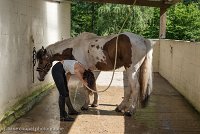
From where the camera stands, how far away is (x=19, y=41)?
666 cm

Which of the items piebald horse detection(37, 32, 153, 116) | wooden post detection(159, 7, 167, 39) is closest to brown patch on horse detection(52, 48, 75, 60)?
piebald horse detection(37, 32, 153, 116)

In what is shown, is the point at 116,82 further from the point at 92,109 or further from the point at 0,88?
the point at 0,88

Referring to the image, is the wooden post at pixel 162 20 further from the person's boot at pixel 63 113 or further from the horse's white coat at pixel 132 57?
the person's boot at pixel 63 113

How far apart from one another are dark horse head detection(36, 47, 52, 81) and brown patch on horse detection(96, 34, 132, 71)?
1174 millimetres

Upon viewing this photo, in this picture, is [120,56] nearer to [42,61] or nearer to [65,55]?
[65,55]

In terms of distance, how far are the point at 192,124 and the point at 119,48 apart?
73.7 inches

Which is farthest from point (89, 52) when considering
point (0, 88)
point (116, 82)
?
point (116, 82)

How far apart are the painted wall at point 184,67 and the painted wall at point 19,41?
3292 millimetres

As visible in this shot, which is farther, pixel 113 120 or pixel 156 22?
pixel 156 22

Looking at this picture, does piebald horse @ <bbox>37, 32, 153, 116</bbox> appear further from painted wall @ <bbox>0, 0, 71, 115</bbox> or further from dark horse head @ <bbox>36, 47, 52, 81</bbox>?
painted wall @ <bbox>0, 0, 71, 115</bbox>

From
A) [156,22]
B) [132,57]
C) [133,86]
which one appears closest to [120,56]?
[132,57]

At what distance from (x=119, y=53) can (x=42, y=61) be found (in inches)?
70.6

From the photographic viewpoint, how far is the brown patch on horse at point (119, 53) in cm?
673

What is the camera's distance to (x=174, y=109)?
738 cm
